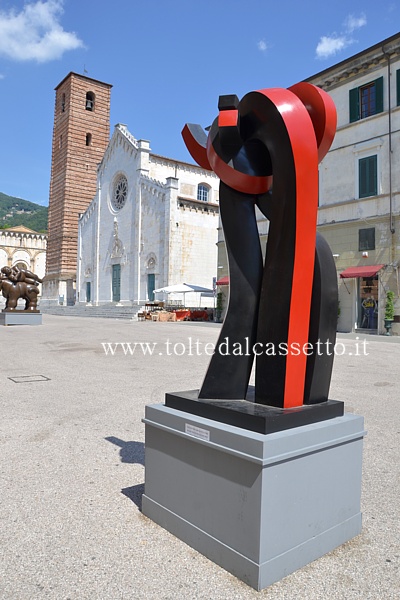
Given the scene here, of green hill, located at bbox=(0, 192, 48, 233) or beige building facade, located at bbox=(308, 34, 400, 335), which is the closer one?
beige building facade, located at bbox=(308, 34, 400, 335)

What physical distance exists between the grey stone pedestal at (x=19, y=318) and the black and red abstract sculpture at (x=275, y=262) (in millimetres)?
20644

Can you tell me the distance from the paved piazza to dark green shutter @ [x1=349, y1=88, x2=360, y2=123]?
17.6 metres

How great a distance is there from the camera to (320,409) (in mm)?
2871

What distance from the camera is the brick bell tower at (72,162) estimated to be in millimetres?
48906

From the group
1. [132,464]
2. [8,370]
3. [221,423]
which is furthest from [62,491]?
[8,370]

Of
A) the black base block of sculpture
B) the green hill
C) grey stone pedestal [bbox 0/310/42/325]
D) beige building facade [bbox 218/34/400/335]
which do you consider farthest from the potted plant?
the green hill

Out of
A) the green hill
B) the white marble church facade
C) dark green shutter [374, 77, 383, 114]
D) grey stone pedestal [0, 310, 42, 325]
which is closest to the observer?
dark green shutter [374, 77, 383, 114]

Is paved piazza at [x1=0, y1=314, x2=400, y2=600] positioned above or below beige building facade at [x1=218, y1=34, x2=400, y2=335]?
below

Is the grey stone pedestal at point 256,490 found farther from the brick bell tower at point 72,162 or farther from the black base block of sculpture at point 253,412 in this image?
the brick bell tower at point 72,162

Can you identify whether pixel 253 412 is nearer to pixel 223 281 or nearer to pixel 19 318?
pixel 19 318

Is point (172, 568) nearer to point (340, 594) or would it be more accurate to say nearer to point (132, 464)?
point (340, 594)

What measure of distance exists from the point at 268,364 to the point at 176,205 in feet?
108

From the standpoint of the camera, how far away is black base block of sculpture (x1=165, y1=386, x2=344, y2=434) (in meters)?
2.60
